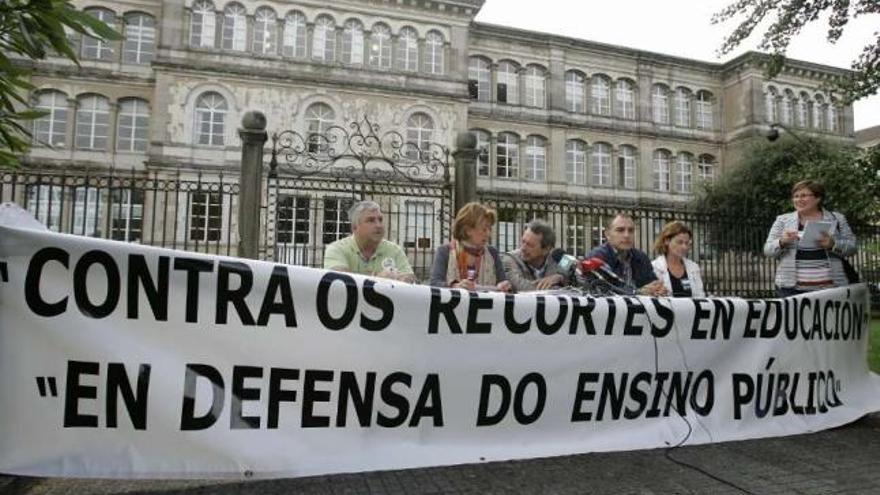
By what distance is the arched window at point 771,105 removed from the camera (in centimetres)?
3591

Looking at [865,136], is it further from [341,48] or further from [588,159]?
[341,48]

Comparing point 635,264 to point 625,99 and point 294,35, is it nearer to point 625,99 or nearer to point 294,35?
point 294,35

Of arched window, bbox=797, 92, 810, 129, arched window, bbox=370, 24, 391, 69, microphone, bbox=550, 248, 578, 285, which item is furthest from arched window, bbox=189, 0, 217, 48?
arched window, bbox=797, 92, 810, 129

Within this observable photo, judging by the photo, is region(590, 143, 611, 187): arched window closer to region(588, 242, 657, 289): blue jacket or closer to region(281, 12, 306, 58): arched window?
region(281, 12, 306, 58): arched window

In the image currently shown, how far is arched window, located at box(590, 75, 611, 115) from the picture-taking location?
34.9 meters

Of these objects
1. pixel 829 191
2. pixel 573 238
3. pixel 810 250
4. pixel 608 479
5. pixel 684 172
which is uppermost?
pixel 684 172

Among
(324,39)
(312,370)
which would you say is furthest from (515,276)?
(324,39)

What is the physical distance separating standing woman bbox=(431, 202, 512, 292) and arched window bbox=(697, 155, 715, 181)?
36019 millimetres

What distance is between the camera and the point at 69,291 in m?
2.76

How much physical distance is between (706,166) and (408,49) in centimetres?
2082

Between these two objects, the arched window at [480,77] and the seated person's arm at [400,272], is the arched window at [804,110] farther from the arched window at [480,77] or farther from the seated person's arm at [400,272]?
the seated person's arm at [400,272]

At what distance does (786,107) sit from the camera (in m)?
36.9

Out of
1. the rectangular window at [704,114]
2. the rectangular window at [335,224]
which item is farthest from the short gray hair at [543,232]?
the rectangular window at [704,114]

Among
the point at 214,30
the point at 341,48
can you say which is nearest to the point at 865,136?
the point at 341,48
